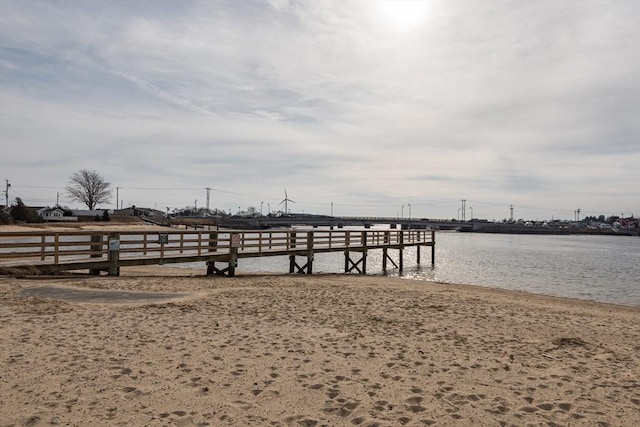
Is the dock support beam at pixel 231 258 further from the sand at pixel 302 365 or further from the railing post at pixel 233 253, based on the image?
the sand at pixel 302 365

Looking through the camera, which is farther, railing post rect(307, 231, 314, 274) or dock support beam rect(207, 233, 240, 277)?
railing post rect(307, 231, 314, 274)

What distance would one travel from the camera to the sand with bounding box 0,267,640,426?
15.6 feet

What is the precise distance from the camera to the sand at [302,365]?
15.6 feet

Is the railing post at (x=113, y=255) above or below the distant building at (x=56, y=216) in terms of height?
below

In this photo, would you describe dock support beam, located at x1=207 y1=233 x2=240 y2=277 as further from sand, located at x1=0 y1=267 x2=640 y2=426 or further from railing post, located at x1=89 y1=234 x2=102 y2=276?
sand, located at x1=0 y1=267 x2=640 y2=426

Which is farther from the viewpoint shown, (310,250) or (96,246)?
(310,250)

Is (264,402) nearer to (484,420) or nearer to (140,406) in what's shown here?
(140,406)

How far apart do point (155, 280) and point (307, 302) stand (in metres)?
6.30

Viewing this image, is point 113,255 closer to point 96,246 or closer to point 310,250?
point 96,246

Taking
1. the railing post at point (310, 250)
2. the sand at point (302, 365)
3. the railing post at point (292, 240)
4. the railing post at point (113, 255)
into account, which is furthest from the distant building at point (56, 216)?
the sand at point (302, 365)

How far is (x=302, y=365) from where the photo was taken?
20.8 ft

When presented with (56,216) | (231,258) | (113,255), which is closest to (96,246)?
(113,255)

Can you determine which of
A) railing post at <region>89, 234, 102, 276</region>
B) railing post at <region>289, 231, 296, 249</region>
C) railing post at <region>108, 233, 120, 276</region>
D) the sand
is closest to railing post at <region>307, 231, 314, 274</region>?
railing post at <region>289, 231, 296, 249</region>

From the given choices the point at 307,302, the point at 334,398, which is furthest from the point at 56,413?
the point at 307,302
